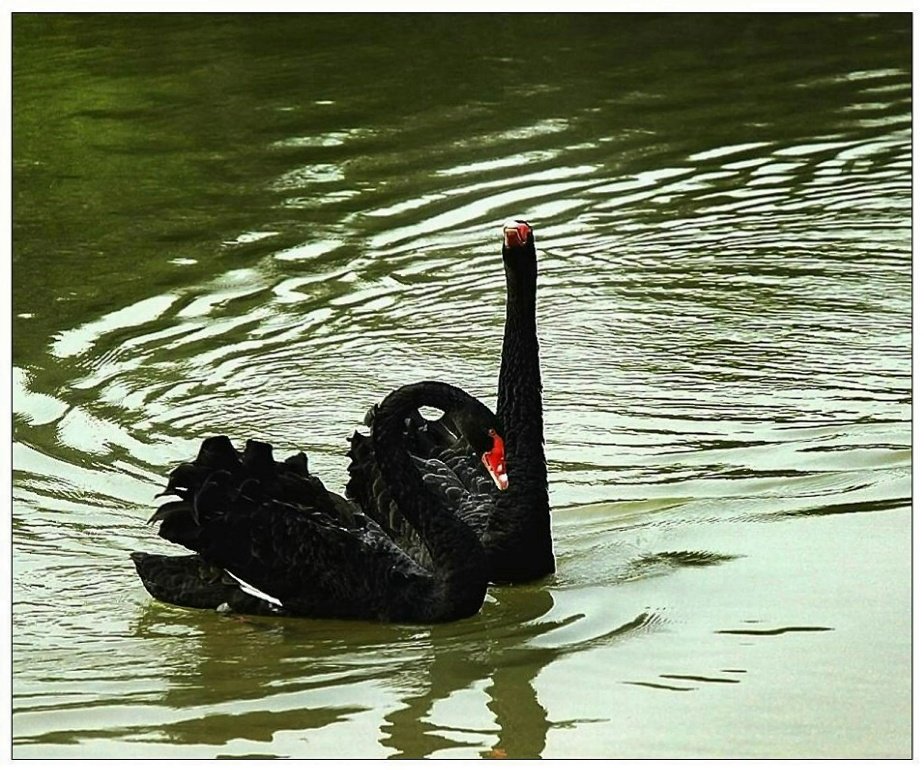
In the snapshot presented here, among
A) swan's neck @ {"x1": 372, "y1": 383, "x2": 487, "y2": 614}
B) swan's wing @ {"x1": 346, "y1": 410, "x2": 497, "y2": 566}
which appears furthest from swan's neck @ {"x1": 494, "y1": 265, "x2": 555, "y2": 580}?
swan's neck @ {"x1": 372, "y1": 383, "x2": 487, "y2": 614}

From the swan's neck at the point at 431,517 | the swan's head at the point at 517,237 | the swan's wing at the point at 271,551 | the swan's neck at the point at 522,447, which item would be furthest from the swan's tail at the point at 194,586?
the swan's head at the point at 517,237

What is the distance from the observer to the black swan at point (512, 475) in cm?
553

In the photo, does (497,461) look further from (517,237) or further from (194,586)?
(194,586)

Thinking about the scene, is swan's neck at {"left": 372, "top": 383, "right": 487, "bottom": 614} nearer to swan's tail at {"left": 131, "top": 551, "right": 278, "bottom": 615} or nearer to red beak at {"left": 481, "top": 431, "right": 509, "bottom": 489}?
red beak at {"left": 481, "top": 431, "right": 509, "bottom": 489}

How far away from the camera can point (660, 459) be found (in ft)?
21.7

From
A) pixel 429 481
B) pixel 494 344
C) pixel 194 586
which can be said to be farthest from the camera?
pixel 494 344

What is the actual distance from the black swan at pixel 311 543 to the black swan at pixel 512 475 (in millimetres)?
171

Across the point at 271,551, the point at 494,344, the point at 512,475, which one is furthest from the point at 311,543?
the point at 494,344

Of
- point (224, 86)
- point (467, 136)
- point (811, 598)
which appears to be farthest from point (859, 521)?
point (224, 86)

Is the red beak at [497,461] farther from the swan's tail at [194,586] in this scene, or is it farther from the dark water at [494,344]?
the swan's tail at [194,586]

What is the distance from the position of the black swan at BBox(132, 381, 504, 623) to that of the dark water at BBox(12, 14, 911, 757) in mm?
79

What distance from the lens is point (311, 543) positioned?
17.4 feet

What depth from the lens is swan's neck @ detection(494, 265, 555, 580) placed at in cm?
553

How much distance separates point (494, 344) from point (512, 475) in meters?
2.55
